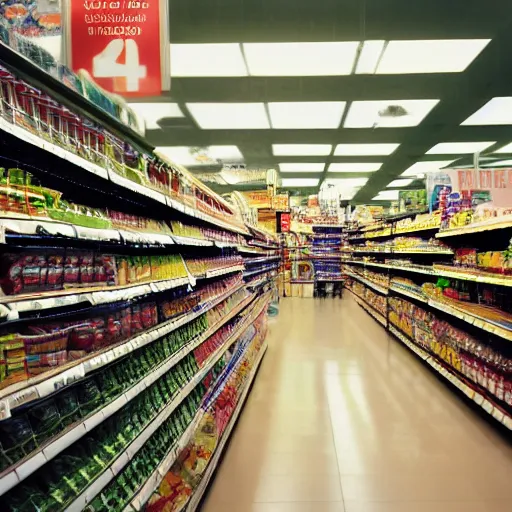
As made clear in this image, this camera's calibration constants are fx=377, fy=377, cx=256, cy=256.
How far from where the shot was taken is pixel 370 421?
130 inches

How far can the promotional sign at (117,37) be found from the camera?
249cm

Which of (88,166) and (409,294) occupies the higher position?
(88,166)

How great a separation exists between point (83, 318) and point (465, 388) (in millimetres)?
3550

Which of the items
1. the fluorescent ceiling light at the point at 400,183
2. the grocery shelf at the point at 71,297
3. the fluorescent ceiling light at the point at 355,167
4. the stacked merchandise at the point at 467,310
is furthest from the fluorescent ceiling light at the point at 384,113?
the fluorescent ceiling light at the point at 400,183

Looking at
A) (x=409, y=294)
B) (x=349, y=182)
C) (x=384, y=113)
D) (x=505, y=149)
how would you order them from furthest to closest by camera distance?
(x=349, y=182) → (x=505, y=149) → (x=384, y=113) → (x=409, y=294)

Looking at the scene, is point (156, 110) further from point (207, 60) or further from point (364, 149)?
point (364, 149)

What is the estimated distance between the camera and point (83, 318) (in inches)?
57.2

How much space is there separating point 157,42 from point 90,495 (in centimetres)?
255

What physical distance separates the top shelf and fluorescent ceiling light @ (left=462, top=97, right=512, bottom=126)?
671cm

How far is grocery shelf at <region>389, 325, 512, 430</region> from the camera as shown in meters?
2.93

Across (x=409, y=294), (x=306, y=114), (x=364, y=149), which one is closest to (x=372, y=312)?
(x=409, y=294)

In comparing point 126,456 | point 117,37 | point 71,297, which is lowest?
point 126,456

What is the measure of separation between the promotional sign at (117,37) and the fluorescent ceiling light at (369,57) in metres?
2.98

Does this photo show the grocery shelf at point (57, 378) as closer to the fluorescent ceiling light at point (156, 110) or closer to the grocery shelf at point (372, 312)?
the fluorescent ceiling light at point (156, 110)
